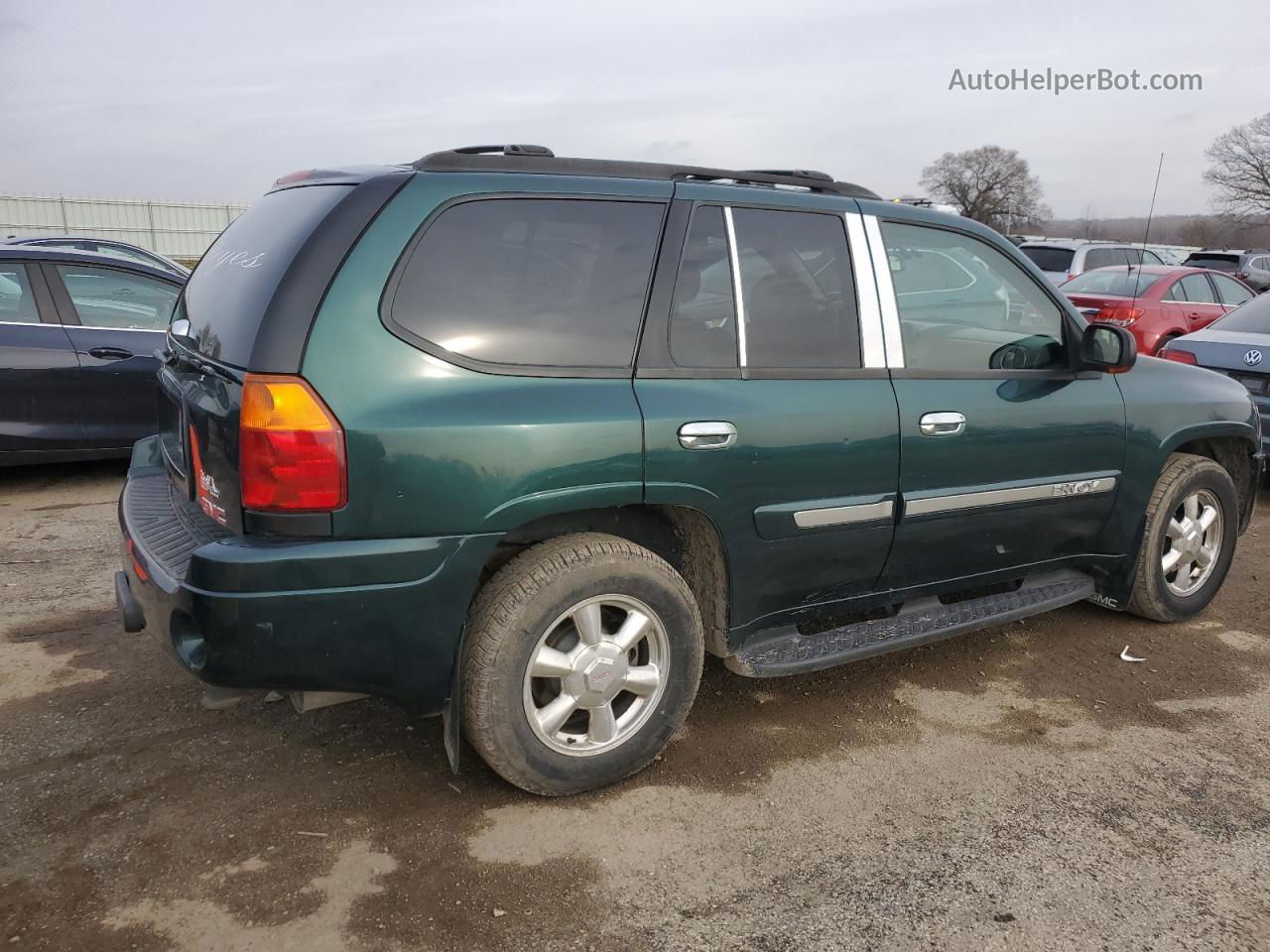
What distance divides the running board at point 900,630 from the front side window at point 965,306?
2.93ft

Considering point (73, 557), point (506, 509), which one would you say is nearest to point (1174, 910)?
point (506, 509)

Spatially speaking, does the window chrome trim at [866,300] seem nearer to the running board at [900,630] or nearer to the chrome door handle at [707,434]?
the chrome door handle at [707,434]

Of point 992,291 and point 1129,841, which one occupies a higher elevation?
point 992,291

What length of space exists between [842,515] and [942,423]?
1.65 feet

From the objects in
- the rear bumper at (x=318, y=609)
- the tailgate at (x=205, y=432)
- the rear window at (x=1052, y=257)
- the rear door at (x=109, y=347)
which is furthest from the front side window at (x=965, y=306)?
the rear window at (x=1052, y=257)

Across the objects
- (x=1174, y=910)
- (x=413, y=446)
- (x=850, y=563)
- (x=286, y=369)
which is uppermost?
(x=286, y=369)

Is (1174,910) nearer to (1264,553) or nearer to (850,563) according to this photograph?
(850,563)

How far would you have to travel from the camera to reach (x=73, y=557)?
202 inches

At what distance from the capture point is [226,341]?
2779mm

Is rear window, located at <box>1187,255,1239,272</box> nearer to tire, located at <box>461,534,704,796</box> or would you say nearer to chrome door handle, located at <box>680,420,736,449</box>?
chrome door handle, located at <box>680,420,736,449</box>

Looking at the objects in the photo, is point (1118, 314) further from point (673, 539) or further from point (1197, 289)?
point (673, 539)

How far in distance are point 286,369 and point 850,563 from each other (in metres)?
1.90

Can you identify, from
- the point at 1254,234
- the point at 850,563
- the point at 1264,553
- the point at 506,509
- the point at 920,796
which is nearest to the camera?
the point at 506,509

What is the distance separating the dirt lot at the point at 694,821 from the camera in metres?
2.45
